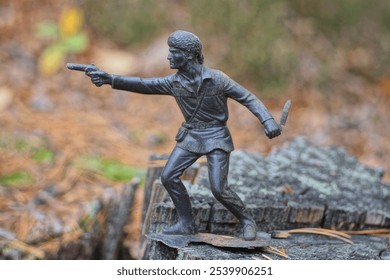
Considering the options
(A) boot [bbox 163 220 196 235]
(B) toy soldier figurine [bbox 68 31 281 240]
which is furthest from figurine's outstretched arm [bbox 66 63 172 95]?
(A) boot [bbox 163 220 196 235]

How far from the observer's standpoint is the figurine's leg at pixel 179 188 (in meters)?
3.00

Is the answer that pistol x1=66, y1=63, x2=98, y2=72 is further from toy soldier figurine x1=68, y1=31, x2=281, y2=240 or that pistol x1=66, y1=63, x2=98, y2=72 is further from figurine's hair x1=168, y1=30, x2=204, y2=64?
figurine's hair x1=168, y1=30, x2=204, y2=64

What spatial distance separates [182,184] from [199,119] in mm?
321

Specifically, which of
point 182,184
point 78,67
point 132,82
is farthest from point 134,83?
point 182,184

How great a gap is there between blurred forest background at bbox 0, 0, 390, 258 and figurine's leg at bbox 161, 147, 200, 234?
2300 millimetres

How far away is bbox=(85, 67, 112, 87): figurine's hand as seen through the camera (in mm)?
2994

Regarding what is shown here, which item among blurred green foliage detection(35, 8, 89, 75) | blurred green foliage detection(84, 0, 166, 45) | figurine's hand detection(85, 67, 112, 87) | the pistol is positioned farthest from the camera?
blurred green foliage detection(84, 0, 166, 45)

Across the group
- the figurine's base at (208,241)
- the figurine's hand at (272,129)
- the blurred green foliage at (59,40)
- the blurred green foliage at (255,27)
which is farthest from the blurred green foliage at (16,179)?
the blurred green foliage at (255,27)

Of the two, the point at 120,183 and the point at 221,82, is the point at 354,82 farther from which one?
the point at 221,82

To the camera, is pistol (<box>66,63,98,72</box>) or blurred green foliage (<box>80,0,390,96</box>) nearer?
pistol (<box>66,63,98,72</box>)

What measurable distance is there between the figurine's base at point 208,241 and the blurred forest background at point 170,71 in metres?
2.33

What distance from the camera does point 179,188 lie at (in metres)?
3.01

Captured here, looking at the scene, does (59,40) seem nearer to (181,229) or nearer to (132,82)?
(132,82)
